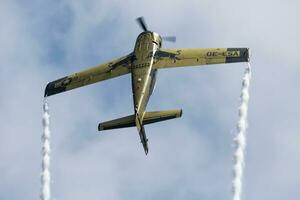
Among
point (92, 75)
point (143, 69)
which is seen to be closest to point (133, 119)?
point (143, 69)

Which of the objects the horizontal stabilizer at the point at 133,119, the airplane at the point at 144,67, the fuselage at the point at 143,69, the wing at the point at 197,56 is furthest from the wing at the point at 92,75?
the horizontal stabilizer at the point at 133,119

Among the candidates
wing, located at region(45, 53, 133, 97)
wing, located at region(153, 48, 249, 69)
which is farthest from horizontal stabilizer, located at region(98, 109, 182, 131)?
wing, located at region(45, 53, 133, 97)

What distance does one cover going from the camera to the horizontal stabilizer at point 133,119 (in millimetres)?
A: 105750

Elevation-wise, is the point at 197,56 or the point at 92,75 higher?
the point at 92,75

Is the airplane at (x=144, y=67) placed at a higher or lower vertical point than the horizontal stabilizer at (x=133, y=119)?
higher

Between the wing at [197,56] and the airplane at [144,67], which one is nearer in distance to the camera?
the airplane at [144,67]

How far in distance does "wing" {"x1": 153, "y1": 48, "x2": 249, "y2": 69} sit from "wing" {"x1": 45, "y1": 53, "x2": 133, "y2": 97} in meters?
2.99

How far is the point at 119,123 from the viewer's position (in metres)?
108

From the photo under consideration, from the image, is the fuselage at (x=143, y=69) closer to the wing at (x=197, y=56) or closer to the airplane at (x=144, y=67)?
the airplane at (x=144, y=67)

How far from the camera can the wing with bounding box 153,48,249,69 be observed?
366 feet

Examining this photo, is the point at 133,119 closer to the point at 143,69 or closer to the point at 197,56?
the point at 143,69

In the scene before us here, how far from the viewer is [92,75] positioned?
389 feet

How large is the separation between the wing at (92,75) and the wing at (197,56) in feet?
9.81

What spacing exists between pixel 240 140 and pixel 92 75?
66.5 ft
